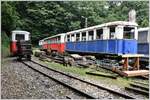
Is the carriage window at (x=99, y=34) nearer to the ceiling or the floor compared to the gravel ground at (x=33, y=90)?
nearer to the ceiling

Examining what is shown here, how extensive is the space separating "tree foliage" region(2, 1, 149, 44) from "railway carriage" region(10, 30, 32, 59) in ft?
84.1

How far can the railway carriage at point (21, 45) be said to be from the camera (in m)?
22.9

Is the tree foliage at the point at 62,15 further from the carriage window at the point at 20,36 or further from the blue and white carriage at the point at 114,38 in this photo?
the blue and white carriage at the point at 114,38

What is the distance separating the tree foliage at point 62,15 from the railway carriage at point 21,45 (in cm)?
2564

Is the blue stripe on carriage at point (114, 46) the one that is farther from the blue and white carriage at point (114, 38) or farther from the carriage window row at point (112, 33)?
the carriage window row at point (112, 33)

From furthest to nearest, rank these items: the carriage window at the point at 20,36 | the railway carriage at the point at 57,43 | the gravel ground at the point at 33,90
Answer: the railway carriage at the point at 57,43 < the carriage window at the point at 20,36 < the gravel ground at the point at 33,90

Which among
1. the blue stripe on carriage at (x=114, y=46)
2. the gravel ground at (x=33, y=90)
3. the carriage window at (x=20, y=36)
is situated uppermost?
the carriage window at (x=20, y=36)

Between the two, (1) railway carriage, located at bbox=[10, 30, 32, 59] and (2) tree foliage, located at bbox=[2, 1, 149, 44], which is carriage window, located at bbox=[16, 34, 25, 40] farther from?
(2) tree foliage, located at bbox=[2, 1, 149, 44]

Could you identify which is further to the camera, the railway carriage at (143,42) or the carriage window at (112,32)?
the carriage window at (112,32)

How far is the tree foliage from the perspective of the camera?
54.1 meters

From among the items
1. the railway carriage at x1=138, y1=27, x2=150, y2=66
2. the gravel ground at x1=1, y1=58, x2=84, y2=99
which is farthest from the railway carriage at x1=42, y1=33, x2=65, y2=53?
the gravel ground at x1=1, y1=58, x2=84, y2=99

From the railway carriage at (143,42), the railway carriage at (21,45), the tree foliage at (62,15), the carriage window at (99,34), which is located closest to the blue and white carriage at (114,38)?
the carriage window at (99,34)

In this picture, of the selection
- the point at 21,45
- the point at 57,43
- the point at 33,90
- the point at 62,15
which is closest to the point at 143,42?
the point at 21,45

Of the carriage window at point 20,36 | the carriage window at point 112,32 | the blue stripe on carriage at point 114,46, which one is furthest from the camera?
the carriage window at point 20,36
